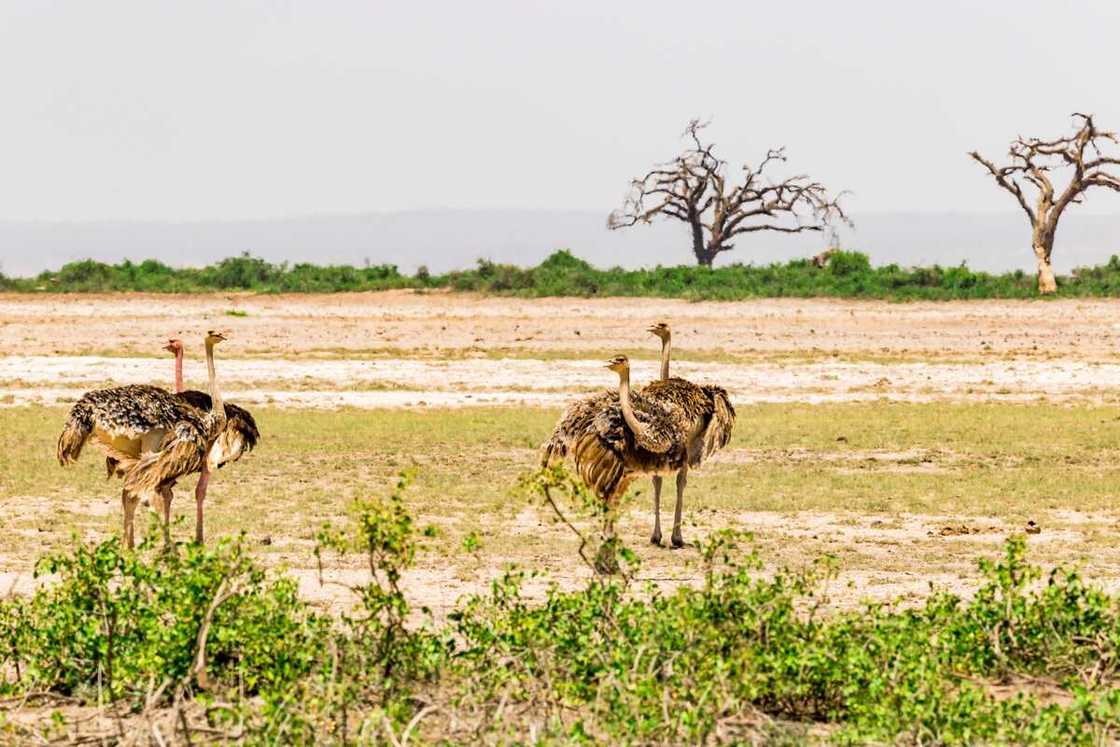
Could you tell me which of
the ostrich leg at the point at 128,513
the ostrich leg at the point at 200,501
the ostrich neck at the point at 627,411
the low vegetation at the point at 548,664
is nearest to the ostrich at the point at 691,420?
the ostrich neck at the point at 627,411

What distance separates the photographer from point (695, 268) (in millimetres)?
40688

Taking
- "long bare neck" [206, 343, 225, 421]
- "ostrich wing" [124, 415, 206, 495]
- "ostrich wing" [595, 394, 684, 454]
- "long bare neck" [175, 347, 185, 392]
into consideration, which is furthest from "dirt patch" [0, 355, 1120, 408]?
"ostrich wing" [595, 394, 684, 454]

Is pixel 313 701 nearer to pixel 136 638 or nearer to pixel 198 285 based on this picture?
pixel 136 638

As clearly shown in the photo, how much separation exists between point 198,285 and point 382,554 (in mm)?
31039

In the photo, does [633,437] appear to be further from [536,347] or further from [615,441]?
[536,347]

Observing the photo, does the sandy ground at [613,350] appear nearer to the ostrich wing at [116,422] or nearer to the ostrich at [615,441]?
the ostrich at [615,441]

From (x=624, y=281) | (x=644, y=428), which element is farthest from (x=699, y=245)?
(x=644, y=428)

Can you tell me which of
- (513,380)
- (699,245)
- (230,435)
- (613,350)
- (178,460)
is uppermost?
(699,245)

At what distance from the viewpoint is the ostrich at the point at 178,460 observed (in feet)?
40.3

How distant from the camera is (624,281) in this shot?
128ft

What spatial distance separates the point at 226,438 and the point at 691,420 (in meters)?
2.95

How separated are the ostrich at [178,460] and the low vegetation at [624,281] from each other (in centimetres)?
2352

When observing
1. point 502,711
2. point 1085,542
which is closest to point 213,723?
point 502,711

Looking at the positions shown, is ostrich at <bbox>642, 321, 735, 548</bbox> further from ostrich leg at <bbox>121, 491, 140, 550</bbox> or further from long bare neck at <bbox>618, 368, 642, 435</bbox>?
ostrich leg at <bbox>121, 491, 140, 550</bbox>
